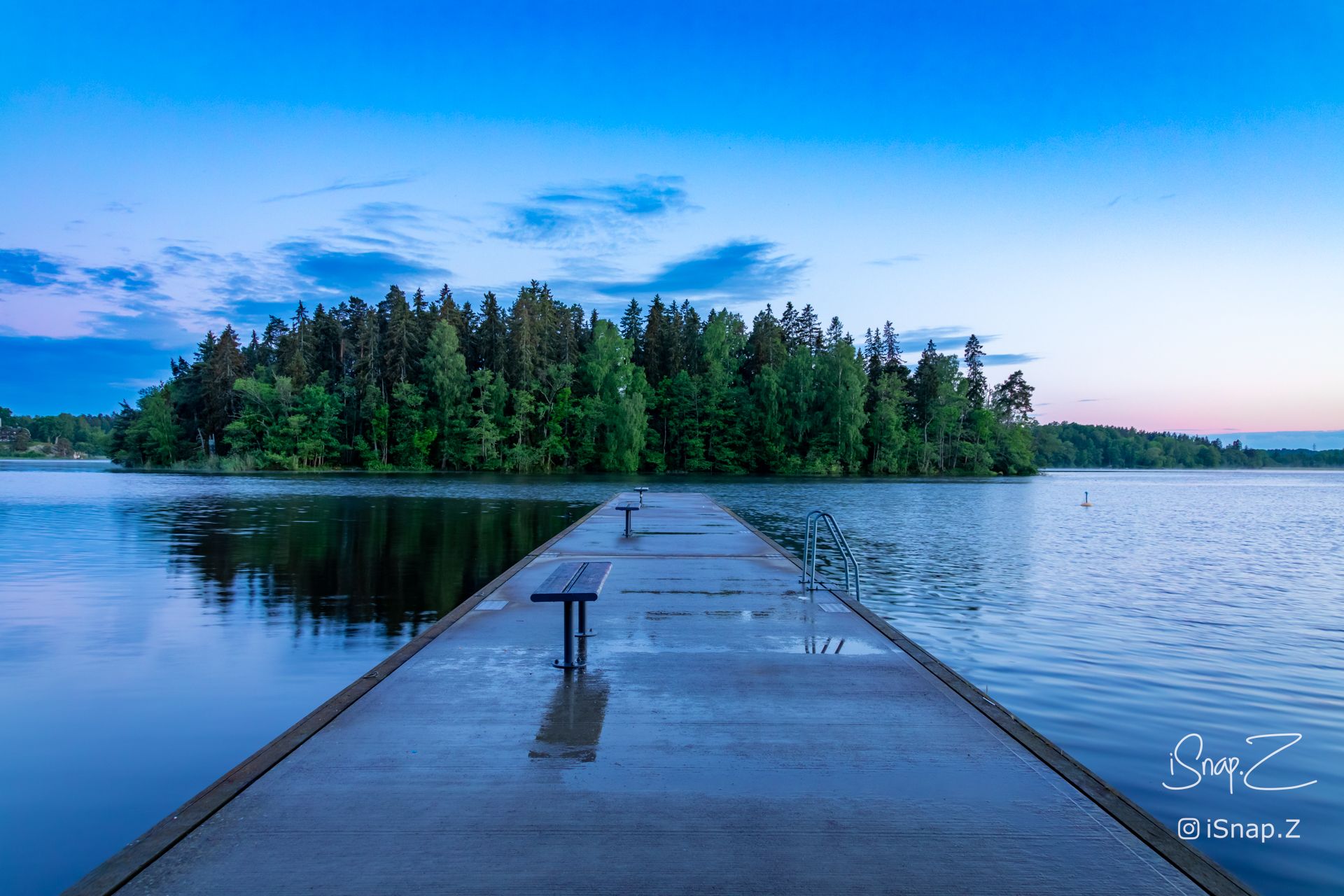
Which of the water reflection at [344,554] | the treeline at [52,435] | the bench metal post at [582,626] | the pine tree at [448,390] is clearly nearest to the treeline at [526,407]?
the pine tree at [448,390]

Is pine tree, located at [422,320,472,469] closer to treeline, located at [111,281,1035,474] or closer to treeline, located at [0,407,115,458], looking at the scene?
treeline, located at [111,281,1035,474]

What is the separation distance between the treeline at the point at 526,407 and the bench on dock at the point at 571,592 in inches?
2430

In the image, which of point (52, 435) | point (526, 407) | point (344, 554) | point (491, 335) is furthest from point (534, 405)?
point (52, 435)

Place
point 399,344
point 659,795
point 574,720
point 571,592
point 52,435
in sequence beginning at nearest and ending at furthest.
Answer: point 659,795
point 574,720
point 571,592
point 399,344
point 52,435

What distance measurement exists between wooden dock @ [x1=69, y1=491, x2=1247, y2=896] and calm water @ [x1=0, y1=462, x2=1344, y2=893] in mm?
1673

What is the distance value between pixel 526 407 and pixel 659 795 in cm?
7040

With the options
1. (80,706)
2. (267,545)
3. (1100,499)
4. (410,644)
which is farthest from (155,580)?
(1100,499)

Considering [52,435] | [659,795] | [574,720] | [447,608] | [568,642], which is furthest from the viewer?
[52,435]

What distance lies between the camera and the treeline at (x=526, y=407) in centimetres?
7056

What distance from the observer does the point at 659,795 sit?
3740mm

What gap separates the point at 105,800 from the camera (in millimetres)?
5258

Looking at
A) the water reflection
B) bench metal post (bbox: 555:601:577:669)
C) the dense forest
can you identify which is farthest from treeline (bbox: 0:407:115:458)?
bench metal post (bbox: 555:601:577:669)

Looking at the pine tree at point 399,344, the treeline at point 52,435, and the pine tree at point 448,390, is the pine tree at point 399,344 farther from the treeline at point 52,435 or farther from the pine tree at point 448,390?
the treeline at point 52,435

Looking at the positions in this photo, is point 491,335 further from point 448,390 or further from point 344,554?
point 344,554
